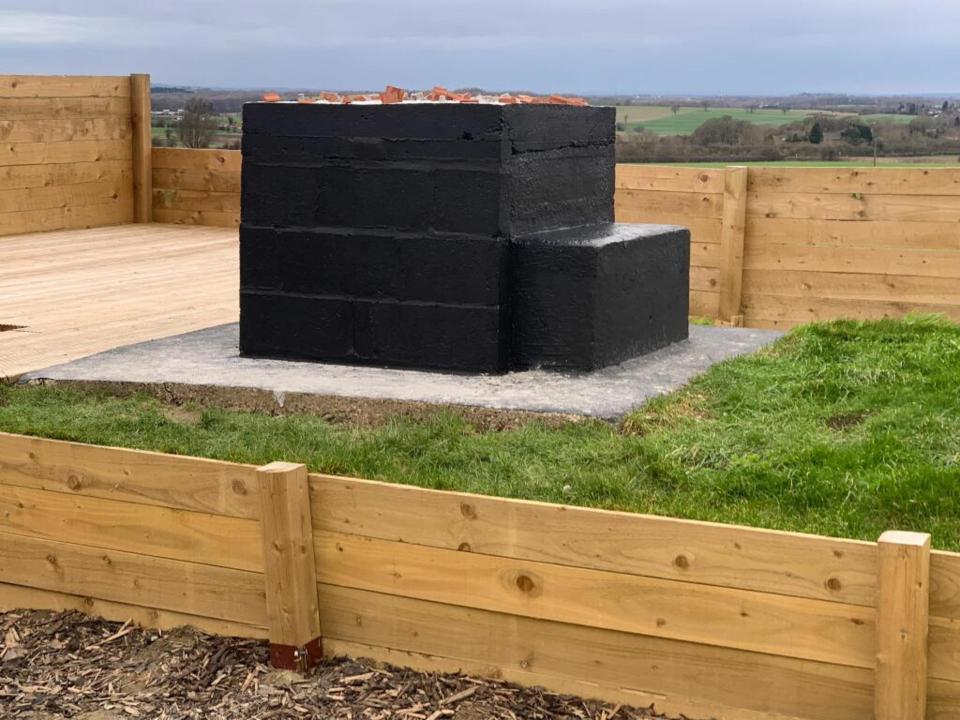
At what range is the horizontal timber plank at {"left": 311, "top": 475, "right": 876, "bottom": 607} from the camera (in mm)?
3451

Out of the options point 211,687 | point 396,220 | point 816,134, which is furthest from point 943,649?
point 816,134

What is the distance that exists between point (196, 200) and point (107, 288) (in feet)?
13.5

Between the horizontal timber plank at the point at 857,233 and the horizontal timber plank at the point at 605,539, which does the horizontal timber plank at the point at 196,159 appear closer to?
the horizontal timber plank at the point at 857,233

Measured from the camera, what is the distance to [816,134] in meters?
13.0

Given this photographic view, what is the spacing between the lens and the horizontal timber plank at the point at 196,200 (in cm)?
1299

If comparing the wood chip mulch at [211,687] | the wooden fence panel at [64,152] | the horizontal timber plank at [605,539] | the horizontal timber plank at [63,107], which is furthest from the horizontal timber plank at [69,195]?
the horizontal timber plank at [605,539]

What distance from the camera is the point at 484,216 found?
6020 mm

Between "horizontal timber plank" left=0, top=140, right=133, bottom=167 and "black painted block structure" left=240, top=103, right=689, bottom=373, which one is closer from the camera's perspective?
"black painted block structure" left=240, top=103, right=689, bottom=373

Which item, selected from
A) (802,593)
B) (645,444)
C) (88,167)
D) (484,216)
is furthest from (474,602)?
(88,167)

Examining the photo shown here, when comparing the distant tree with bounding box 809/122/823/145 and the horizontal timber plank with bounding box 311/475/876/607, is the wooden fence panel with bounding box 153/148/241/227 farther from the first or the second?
the horizontal timber plank with bounding box 311/475/876/607

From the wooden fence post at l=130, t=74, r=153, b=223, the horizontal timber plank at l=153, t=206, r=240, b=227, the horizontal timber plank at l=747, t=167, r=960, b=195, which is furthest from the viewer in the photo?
the horizontal timber plank at l=153, t=206, r=240, b=227

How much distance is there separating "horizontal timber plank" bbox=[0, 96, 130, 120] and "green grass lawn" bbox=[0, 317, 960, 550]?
249 inches

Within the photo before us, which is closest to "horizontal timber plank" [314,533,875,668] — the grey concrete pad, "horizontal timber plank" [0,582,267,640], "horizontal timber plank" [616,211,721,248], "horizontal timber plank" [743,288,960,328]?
"horizontal timber plank" [0,582,267,640]

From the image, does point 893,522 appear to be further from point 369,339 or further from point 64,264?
point 64,264
